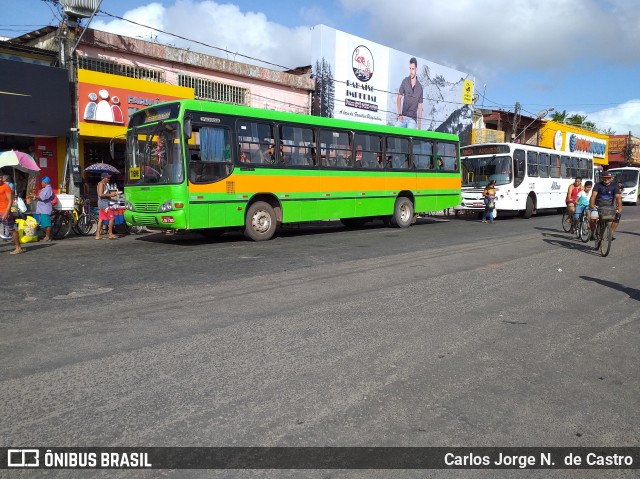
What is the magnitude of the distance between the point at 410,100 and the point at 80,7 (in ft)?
62.3

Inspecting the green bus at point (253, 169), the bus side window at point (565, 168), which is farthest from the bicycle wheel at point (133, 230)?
the bus side window at point (565, 168)

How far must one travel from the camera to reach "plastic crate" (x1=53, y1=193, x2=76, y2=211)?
13.8 m

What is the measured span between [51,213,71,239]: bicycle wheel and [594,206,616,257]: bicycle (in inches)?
511

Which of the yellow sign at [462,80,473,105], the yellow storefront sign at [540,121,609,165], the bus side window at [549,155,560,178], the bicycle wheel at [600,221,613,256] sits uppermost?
the yellow sign at [462,80,473,105]

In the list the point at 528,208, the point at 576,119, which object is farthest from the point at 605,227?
the point at 576,119

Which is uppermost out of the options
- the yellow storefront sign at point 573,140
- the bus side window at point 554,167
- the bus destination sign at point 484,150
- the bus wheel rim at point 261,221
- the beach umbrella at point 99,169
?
the yellow storefront sign at point 573,140

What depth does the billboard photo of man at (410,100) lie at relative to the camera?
96.5ft

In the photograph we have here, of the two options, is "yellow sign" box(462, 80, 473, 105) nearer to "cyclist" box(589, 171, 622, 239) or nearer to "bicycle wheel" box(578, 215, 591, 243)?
"bicycle wheel" box(578, 215, 591, 243)

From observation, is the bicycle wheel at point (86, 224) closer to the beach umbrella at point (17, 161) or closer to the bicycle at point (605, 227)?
the beach umbrella at point (17, 161)

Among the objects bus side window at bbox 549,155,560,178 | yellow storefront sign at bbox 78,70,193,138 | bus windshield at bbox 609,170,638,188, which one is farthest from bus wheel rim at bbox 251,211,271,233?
bus windshield at bbox 609,170,638,188

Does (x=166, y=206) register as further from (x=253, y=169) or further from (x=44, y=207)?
(x=44, y=207)

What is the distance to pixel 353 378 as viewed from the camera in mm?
4121

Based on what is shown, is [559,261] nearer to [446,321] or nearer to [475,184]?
[446,321]

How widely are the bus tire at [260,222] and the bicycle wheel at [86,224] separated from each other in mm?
5022
